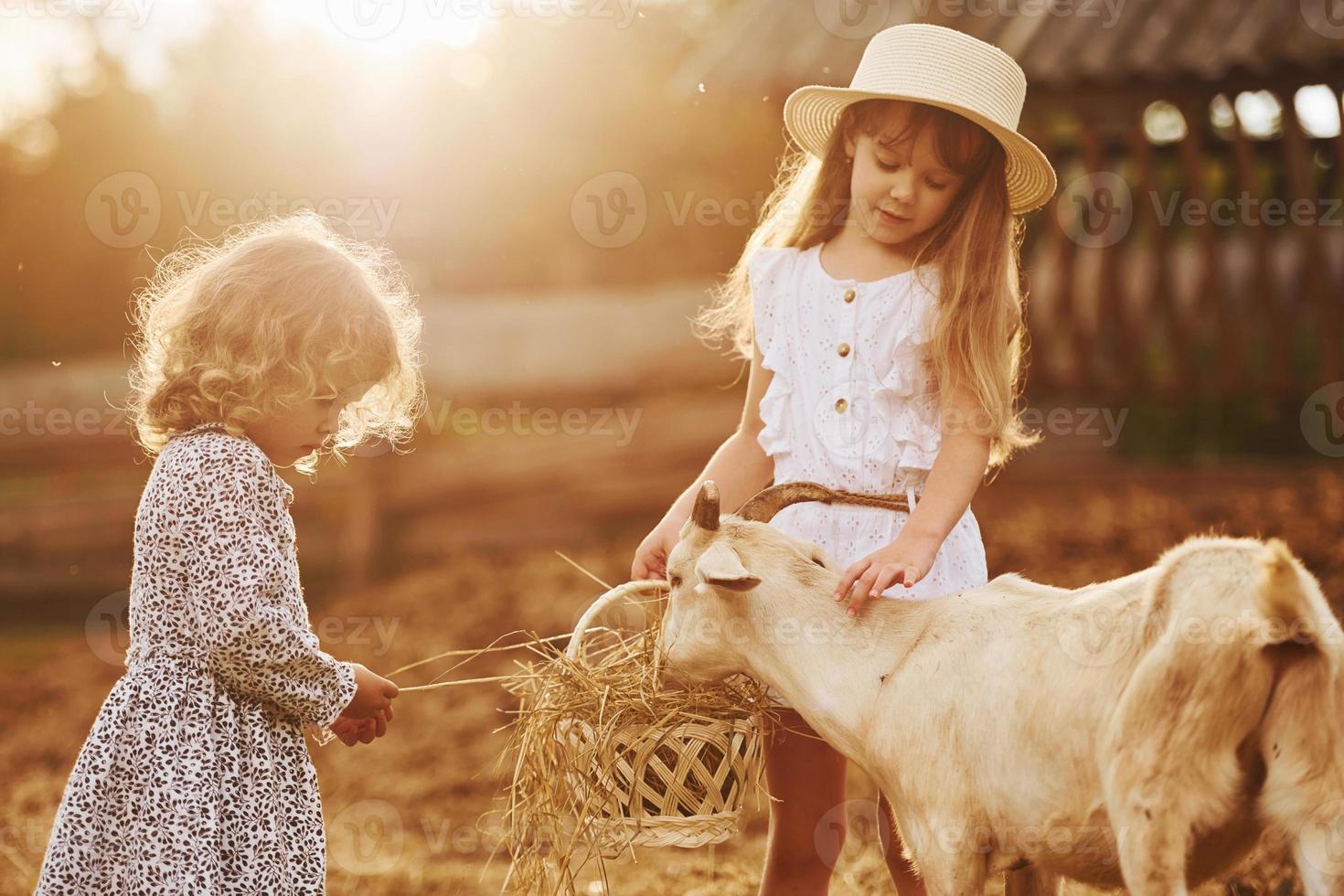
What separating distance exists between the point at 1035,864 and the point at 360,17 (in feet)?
24.0

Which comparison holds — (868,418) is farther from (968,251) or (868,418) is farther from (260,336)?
(260,336)

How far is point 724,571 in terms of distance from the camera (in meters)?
3.03

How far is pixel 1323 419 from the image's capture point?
1045 cm

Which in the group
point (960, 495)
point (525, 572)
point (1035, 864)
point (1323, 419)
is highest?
point (960, 495)

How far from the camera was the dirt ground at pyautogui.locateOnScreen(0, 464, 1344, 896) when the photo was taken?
5492 mm

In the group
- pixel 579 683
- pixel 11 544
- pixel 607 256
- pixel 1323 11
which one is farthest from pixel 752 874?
pixel 607 256

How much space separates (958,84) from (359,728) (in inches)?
89.7

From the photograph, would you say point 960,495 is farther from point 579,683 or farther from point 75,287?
point 75,287

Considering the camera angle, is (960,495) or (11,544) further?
(11,544)

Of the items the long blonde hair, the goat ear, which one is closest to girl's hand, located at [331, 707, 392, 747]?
the goat ear

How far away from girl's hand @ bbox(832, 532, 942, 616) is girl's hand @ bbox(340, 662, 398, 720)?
1120 mm

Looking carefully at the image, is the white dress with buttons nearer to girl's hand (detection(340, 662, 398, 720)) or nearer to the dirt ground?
girl's hand (detection(340, 662, 398, 720))

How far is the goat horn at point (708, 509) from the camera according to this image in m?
3.20

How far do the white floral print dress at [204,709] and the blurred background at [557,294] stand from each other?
8.08 ft
